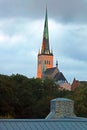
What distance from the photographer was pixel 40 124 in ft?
94.7

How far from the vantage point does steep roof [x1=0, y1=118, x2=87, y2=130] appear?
28.2 metres

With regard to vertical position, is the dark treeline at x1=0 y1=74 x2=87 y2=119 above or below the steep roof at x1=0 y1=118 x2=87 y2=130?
above

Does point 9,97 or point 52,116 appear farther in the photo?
point 9,97

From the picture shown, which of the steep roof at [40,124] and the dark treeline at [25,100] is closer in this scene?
the steep roof at [40,124]

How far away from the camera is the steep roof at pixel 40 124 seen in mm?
28156

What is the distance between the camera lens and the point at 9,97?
7762cm

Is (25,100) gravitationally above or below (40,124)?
above

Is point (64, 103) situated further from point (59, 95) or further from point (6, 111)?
point (59, 95)

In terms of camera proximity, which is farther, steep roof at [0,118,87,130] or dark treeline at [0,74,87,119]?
Result: dark treeline at [0,74,87,119]

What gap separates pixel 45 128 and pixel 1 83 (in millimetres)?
48999

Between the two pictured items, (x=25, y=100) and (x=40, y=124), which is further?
(x=25, y=100)

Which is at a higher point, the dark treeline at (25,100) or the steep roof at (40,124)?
the dark treeline at (25,100)

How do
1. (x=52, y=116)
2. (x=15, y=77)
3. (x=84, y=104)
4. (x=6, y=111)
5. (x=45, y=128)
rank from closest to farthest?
(x=45, y=128) < (x=52, y=116) < (x=6, y=111) < (x=84, y=104) < (x=15, y=77)

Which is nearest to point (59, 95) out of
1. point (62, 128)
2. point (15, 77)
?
point (15, 77)
